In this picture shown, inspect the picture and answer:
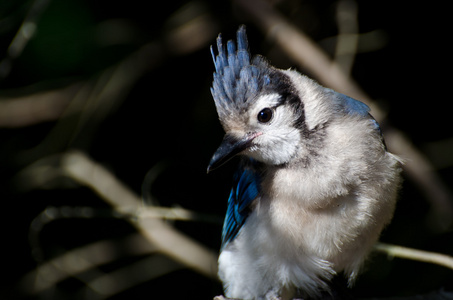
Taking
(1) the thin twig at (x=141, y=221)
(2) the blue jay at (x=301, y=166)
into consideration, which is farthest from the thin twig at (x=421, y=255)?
(1) the thin twig at (x=141, y=221)

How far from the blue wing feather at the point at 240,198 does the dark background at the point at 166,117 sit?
825mm

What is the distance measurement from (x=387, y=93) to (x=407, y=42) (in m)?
0.42

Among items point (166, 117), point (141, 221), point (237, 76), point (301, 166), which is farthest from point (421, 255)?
point (166, 117)

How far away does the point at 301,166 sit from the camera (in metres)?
2.18

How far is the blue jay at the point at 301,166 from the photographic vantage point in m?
2.15

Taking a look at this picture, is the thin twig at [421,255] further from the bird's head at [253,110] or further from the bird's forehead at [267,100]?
the bird's forehead at [267,100]

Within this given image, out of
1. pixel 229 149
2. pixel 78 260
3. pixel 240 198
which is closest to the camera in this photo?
pixel 229 149

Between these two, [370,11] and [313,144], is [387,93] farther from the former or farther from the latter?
[313,144]

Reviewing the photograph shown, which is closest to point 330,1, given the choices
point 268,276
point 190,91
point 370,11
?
point 370,11

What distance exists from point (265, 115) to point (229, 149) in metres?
0.22

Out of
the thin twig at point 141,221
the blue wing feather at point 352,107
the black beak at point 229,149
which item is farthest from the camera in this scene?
the thin twig at point 141,221

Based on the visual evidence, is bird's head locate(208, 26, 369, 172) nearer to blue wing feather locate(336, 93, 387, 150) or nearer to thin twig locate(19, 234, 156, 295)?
A: blue wing feather locate(336, 93, 387, 150)

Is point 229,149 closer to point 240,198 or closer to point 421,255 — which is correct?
point 240,198

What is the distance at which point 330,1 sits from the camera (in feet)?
12.9
